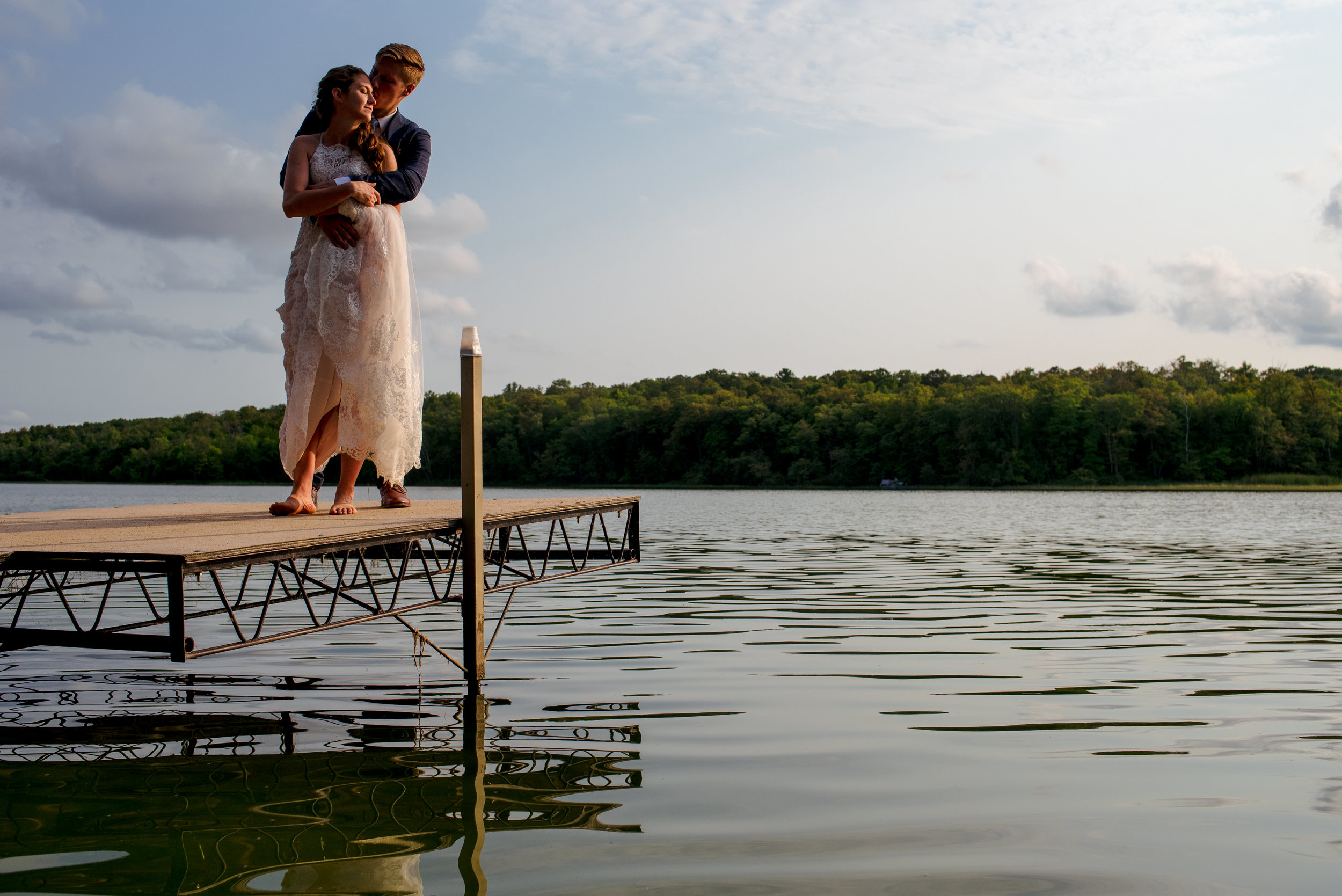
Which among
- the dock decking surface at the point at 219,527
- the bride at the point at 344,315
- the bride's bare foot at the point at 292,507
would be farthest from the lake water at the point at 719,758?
the bride at the point at 344,315

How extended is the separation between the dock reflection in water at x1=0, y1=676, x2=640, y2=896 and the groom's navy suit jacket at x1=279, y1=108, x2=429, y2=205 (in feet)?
9.35

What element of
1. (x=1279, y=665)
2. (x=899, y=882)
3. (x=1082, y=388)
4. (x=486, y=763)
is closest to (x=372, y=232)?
(x=486, y=763)

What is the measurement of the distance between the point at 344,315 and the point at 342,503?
103 cm

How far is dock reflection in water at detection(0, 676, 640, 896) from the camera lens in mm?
3215

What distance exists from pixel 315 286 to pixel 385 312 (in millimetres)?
396

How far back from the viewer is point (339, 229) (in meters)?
5.37

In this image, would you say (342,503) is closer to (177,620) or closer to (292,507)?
(292,507)

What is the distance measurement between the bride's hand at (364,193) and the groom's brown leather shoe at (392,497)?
167cm

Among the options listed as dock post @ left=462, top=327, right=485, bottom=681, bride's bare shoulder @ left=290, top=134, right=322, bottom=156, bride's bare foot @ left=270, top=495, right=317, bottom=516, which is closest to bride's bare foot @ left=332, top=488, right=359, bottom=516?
bride's bare foot @ left=270, top=495, right=317, bottom=516

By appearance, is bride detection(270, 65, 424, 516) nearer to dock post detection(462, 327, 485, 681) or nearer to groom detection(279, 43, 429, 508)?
groom detection(279, 43, 429, 508)

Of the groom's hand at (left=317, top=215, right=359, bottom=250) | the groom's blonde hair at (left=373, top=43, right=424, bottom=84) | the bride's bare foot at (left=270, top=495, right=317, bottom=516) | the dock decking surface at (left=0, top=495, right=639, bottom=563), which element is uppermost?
the groom's blonde hair at (left=373, top=43, right=424, bottom=84)

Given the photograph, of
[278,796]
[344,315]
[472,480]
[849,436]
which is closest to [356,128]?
[344,315]

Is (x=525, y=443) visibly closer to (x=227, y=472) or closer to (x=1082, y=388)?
(x=227, y=472)

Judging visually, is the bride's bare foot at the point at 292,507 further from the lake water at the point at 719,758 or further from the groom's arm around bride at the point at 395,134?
the groom's arm around bride at the point at 395,134
